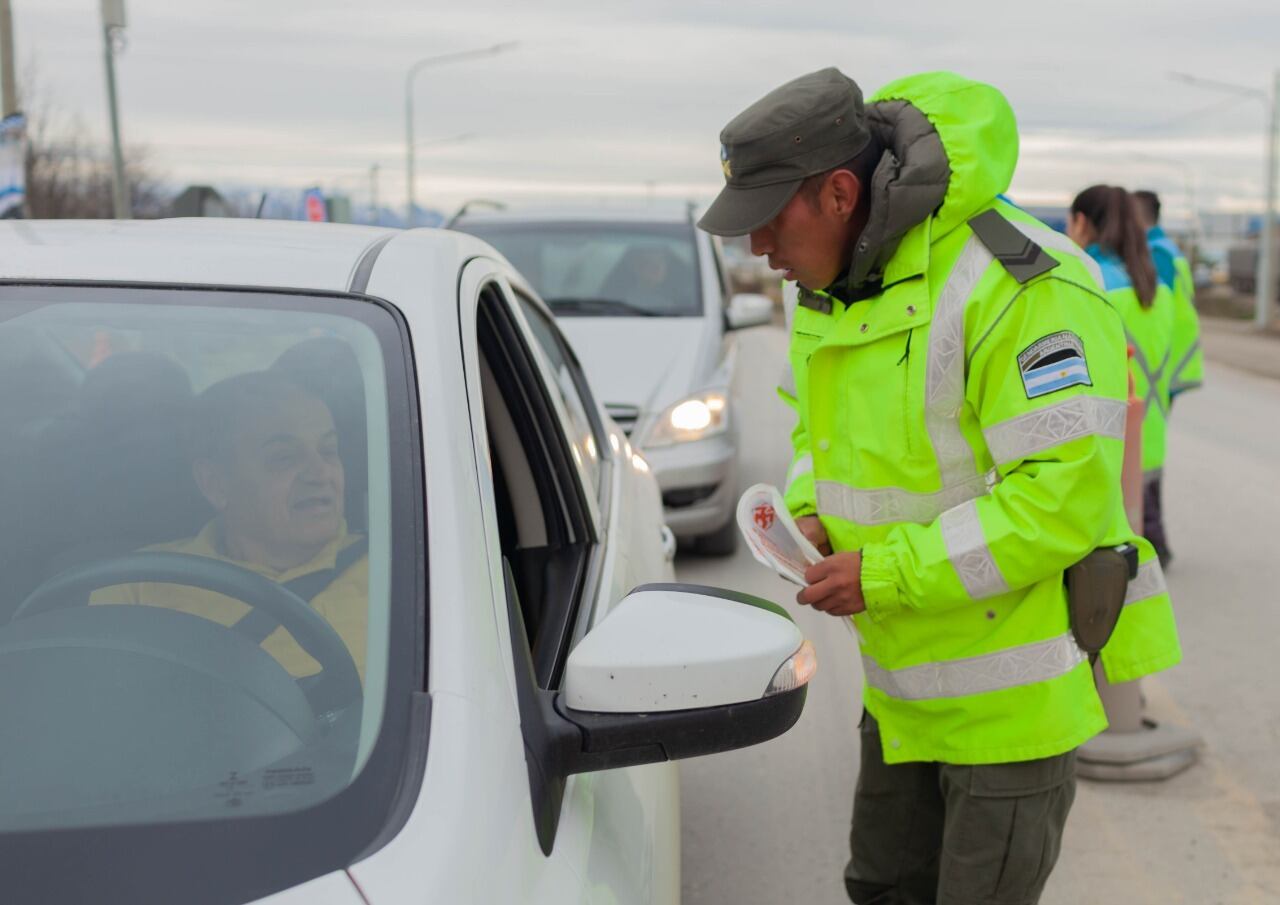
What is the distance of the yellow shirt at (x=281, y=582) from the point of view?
69.2 inches

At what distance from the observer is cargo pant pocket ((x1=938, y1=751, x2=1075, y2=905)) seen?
2.53 meters

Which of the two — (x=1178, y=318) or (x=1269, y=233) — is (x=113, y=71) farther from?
(x=1269, y=233)

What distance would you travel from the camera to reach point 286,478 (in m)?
1.95

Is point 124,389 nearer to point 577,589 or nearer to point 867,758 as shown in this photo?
point 577,589

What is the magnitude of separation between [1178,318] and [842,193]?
4569 millimetres

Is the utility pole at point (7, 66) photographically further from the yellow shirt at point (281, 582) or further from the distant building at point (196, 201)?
the yellow shirt at point (281, 582)

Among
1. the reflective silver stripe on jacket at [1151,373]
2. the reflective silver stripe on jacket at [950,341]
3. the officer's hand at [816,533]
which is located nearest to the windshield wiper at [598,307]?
the reflective silver stripe on jacket at [1151,373]

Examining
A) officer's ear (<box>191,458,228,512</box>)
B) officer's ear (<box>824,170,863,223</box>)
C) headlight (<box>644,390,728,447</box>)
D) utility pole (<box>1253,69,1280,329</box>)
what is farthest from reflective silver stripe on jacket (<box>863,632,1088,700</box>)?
utility pole (<box>1253,69,1280,329</box>)

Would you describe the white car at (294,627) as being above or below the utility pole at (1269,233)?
above

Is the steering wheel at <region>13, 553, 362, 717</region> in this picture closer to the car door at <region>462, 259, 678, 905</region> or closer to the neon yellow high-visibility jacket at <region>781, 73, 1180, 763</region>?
the car door at <region>462, 259, 678, 905</region>

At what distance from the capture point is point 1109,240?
5.72m

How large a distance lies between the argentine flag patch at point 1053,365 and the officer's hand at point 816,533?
59 cm

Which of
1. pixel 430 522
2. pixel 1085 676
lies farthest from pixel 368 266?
A: pixel 1085 676

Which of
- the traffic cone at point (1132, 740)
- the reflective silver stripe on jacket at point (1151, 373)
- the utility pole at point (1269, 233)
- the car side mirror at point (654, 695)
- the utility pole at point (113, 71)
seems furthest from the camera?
the utility pole at point (1269, 233)
